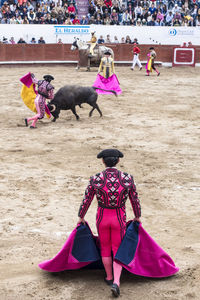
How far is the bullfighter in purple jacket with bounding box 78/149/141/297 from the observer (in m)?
3.77

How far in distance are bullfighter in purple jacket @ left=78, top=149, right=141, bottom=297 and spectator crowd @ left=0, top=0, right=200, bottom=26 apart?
18863 mm

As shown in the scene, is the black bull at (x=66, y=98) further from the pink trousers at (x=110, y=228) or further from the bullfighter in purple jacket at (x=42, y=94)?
the pink trousers at (x=110, y=228)

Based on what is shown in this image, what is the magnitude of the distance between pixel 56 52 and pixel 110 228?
1885 cm

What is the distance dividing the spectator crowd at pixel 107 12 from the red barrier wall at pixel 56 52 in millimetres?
1171

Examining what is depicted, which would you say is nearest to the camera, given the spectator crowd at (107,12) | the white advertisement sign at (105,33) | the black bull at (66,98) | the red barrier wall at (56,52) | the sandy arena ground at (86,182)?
the sandy arena ground at (86,182)

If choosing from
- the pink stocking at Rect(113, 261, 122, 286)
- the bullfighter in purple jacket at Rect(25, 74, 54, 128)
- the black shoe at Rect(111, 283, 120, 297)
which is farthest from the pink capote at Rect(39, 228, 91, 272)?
the bullfighter in purple jacket at Rect(25, 74, 54, 128)

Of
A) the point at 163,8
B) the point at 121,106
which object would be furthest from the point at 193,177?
the point at 163,8

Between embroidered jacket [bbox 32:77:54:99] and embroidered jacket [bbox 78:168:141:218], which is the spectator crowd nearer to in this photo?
embroidered jacket [bbox 32:77:54:99]

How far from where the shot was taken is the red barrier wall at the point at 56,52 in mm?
21281

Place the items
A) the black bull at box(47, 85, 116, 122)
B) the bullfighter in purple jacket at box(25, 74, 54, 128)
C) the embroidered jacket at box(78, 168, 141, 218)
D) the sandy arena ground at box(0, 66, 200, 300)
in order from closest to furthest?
the embroidered jacket at box(78, 168, 141, 218), the sandy arena ground at box(0, 66, 200, 300), the bullfighter in purple jacket at box(25, 74, 54, 128), the black bull at box(47, 85, 116, 122)

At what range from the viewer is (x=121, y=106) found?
41.0 feet

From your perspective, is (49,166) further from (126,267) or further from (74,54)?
(74,54)

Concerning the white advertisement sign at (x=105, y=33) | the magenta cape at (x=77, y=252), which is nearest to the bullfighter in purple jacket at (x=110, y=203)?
the magenta cape at (x=77, y=252)

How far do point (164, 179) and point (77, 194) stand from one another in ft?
4.46
